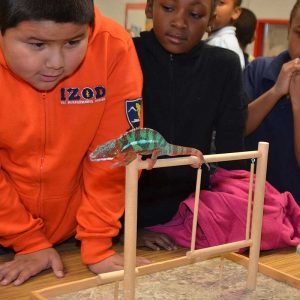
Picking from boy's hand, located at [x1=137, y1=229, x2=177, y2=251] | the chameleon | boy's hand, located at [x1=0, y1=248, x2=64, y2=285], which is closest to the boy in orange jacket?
boy's hand, located at [x1=0, y1=248, x2=64, y2=285]

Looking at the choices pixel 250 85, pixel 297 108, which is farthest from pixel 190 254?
pixel 250 85

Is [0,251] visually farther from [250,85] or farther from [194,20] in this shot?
[250,85]

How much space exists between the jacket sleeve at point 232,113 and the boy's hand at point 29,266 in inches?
17.1

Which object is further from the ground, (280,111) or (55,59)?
(55,59)

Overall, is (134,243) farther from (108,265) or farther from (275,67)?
(275,67)

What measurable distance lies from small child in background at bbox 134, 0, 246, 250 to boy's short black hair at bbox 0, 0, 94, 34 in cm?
34

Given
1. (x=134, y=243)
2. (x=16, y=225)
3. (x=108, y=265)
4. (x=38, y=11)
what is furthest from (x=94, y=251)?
(x=38, y=11)

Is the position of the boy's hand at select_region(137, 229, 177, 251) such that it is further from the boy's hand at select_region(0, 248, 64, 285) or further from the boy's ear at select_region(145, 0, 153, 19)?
the boy's ear at select_region(145, 0, 153, 19)

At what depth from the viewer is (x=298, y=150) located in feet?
4.28

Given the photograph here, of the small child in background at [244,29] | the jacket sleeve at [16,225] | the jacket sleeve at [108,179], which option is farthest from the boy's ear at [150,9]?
the small child in background at [244,29]

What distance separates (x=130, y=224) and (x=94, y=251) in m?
0.28

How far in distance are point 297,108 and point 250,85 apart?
192 millimetres

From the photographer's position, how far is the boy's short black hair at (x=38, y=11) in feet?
2.40

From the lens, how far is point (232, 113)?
115 centimetres
